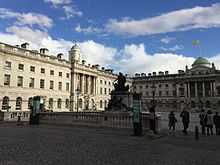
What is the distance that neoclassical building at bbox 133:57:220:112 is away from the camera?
77.9 meters

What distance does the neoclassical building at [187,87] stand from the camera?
77938 mm

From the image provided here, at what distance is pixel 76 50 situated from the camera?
71125mm

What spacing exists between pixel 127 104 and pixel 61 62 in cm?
3863

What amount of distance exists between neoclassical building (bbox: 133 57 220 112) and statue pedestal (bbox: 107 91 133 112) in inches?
2209

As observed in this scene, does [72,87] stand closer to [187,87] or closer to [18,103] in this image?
[18,103]

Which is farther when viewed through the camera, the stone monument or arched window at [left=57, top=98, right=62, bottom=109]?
arched window at [left=57, top=98, right=62, bottom=109]

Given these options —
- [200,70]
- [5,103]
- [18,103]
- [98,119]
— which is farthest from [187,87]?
[98,119]

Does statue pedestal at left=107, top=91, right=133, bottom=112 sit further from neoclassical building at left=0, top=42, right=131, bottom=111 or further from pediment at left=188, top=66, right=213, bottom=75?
pediment at left=188, top=66, right=213, bottom=75

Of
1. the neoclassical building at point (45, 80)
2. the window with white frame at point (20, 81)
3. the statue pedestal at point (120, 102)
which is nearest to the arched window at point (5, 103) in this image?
the neoclassical building at point (45, 80)

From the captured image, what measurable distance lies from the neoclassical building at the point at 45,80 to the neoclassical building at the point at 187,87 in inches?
945

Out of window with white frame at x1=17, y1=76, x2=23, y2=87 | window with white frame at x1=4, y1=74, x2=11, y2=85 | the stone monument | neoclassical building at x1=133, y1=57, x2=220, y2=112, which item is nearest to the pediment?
neoclassical building at x1=133, y1=57, x2=220, y2=112

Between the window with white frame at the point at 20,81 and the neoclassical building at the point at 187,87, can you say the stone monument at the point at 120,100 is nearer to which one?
the window with white frame at the point at 20,81

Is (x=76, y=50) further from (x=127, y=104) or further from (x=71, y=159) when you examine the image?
(x=71, y=159)

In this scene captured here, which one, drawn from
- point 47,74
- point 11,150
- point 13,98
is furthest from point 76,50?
point 11,150
